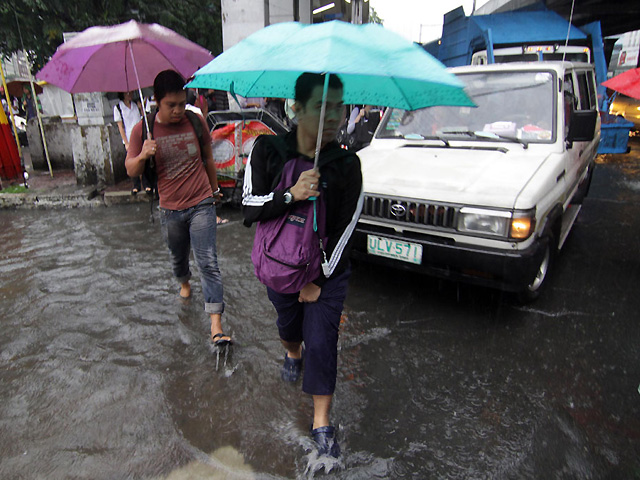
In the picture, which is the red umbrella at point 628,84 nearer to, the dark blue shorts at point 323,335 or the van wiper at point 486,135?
the van wiper at point 486,135

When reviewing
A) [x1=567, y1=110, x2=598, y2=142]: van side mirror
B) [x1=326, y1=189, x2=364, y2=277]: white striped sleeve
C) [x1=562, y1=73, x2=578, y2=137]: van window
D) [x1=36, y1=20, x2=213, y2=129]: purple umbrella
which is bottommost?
[x1=326, y1=189, x2=364, y2=277]: white striped sleeve

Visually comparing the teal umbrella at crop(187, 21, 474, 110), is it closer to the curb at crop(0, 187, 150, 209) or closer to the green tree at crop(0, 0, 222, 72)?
the curb at crop(0, 187, 150, 209)

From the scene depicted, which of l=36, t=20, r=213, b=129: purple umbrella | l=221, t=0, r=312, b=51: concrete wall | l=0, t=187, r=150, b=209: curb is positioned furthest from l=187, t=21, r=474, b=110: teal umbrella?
l=221, t=0, r=312, b=51: concrete wall

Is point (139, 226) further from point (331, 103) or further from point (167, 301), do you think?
point (331, 103)

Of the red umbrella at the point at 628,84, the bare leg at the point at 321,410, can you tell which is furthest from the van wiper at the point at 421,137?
the bare leg at the point at 321,410

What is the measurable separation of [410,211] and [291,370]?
146 cm

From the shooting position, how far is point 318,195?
1.90m

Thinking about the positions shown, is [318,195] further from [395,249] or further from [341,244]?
[395,249]

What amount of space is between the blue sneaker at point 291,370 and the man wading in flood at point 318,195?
19.7 inches

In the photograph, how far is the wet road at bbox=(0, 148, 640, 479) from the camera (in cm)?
219

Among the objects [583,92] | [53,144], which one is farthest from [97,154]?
[583,92]

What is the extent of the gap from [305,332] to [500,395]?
4.39 ft

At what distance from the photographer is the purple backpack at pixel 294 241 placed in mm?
2000

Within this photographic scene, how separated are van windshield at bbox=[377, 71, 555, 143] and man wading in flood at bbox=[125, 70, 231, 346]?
7.26 ft
